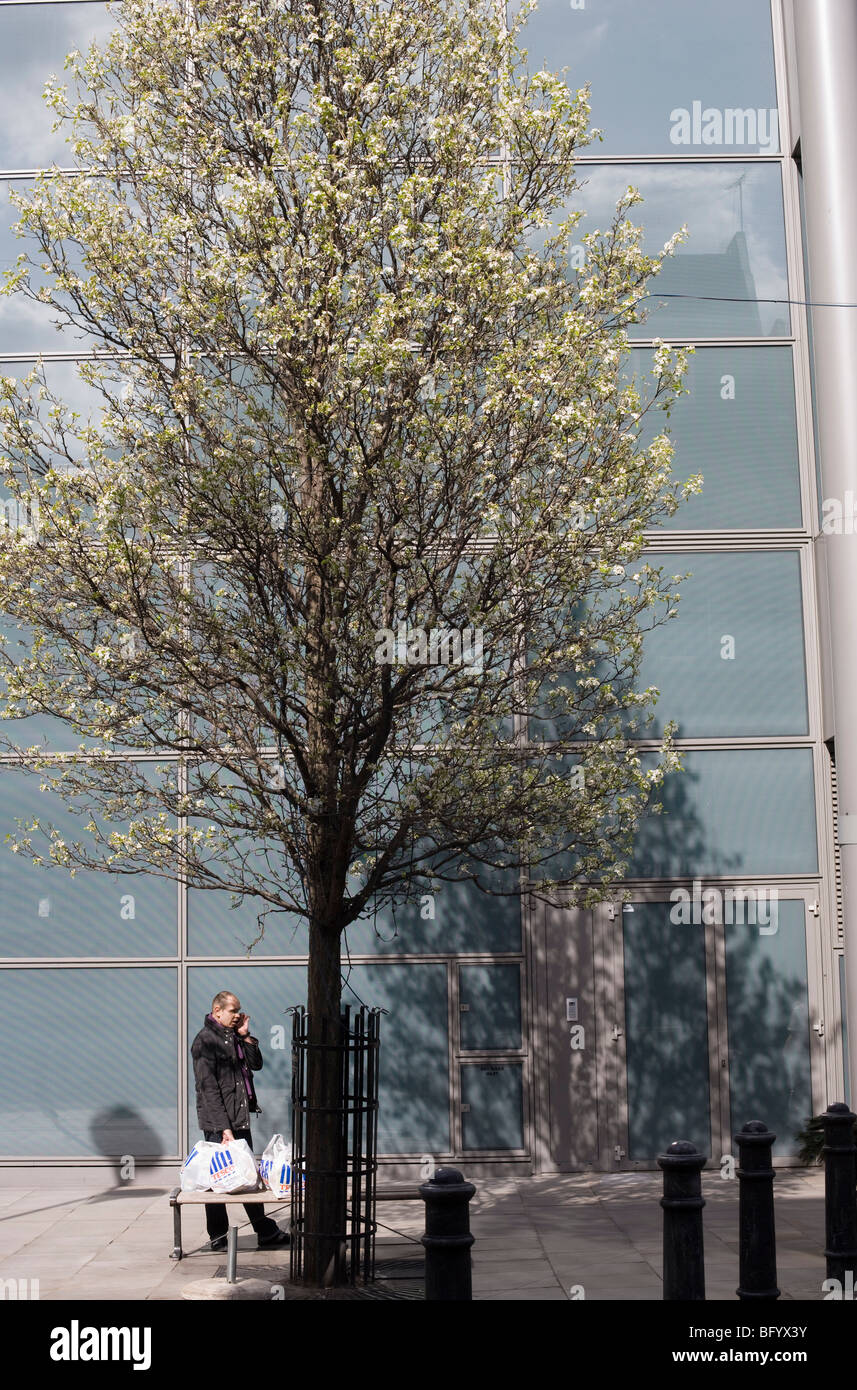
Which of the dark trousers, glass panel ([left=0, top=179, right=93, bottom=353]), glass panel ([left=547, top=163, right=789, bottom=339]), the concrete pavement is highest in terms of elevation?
glass panel ([left=547, top=163, right=789, bottom=339])

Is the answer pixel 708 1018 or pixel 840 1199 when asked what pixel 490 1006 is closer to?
pixel 708 1018

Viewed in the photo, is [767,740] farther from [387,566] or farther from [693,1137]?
[387,566]

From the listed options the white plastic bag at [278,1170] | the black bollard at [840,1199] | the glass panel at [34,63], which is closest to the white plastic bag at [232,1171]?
the white plastic bag at [278,1170]

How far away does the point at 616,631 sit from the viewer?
356 inches

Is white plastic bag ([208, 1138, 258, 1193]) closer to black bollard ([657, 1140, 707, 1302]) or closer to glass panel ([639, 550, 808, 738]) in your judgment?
black bollard ([657, 1140, 707, 1302])

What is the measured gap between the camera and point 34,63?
13797 mm

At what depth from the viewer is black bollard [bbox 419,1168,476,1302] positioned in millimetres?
5812

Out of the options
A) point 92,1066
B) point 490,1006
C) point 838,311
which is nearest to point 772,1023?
point 490,1006

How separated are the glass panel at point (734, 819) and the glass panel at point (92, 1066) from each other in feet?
14.0

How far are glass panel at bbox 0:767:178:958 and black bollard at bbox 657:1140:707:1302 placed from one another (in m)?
6.95

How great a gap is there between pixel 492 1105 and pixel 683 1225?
604cm

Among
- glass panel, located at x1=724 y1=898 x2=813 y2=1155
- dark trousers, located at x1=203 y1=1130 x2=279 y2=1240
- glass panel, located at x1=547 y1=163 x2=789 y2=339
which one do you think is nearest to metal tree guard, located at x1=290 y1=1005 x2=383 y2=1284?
dark trousers, located at x1=203 y1=1130 x2=279 y2=1240

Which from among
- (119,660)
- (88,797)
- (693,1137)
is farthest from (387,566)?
(693,1137)

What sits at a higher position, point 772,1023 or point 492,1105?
point 772,1023
